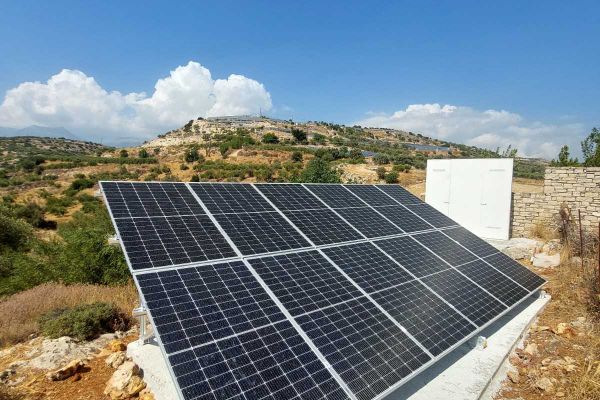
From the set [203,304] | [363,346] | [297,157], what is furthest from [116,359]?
[297,157]

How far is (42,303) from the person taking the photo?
9180mm

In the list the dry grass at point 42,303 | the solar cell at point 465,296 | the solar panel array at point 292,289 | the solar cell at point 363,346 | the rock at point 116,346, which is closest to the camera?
the solar panel array at point 292,289

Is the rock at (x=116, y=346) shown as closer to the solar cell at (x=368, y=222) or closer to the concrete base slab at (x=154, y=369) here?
the concrete base slab at (x=154, y=369)

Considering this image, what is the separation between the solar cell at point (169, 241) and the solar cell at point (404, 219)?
583 cm

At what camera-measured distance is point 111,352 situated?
7.25 m

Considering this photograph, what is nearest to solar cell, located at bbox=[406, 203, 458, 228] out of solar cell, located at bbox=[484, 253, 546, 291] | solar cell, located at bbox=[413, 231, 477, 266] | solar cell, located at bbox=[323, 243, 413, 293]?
solar cell, located at bbox=[413, 231, 477, 266]

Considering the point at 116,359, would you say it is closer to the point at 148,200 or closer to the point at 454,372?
the point at 148,200

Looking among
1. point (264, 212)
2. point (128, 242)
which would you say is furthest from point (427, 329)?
point (128, 242)

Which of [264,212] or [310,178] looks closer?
[264,212]

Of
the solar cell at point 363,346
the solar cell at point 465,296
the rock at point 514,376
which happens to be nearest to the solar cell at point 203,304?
the solar cell at point 363,346

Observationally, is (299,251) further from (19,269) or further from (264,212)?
(19,269)

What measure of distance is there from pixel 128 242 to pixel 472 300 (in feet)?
23.0

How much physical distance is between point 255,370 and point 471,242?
29.6 ft

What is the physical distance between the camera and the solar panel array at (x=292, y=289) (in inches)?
171
